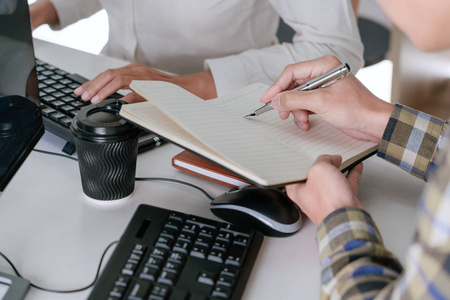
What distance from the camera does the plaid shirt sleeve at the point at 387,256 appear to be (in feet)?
1.21

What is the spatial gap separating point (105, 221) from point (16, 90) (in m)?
0.20

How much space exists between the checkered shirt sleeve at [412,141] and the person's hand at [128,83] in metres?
0.40

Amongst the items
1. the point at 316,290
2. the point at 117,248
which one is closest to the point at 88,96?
the point at 117,248

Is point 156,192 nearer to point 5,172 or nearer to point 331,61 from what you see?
point 5,172

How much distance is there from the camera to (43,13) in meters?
→ 1.38

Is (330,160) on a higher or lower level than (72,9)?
higher

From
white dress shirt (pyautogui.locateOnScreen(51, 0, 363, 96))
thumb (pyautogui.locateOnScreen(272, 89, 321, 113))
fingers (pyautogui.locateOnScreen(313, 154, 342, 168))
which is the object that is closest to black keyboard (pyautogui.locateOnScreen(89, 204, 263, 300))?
fingers (pyautogui.locateOnScreen(313, 154, 342, 168))

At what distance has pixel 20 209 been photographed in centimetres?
Result: 69

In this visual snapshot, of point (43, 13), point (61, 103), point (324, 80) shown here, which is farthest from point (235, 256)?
point (43, 13)

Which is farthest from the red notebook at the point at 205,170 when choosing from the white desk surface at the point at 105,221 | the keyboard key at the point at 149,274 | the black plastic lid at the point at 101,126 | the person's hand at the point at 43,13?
the person's hand at the point at 43,13

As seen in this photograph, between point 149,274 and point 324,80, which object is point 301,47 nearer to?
point 324,80

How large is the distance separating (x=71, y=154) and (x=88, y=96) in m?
0.15

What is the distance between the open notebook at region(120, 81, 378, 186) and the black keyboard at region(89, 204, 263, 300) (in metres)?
0.08

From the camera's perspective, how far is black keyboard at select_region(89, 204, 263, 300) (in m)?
0.53
